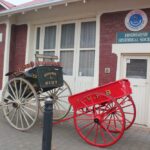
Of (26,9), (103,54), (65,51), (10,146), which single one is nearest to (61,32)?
(65,51)

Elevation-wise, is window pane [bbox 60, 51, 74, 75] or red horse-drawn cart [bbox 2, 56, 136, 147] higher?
window pane [bbox 60, 51, 74, 75]

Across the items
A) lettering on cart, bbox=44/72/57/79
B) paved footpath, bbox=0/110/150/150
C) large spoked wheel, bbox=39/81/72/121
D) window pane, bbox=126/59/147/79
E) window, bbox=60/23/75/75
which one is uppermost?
window, bbox=60/23/75/75

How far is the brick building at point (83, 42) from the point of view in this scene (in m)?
7.37

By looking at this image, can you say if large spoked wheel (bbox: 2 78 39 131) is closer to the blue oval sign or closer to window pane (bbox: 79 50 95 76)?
window pane (bbox: 79 50 95 76)

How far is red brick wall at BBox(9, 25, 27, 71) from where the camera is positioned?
10.2 metres

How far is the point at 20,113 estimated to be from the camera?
6.38 meters

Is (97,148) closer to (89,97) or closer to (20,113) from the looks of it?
(89,97)

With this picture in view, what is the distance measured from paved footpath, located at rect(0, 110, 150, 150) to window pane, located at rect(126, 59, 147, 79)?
156cm

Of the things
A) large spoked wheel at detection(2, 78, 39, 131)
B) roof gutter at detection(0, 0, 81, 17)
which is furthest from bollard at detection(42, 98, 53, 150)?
roof gutter at detection(0, 0, 81, 17)

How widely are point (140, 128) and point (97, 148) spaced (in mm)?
2208

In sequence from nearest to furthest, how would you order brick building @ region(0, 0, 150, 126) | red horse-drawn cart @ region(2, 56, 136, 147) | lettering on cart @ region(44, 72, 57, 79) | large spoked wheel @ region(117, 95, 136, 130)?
red horse-drawn cart @ region(2, 56, 136, 147), large spoked wheel @ region(117, 95, 136, 130), lettering on cart @ region(44, 72, 57, 79), brick building @ region(0, 0, 150, 126)

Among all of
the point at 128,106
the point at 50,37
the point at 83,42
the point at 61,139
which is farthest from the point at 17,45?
the point at 61,139

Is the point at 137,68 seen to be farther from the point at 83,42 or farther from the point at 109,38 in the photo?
the point at 83,42

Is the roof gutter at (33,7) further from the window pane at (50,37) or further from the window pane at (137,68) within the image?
the window pane at (137,68)
